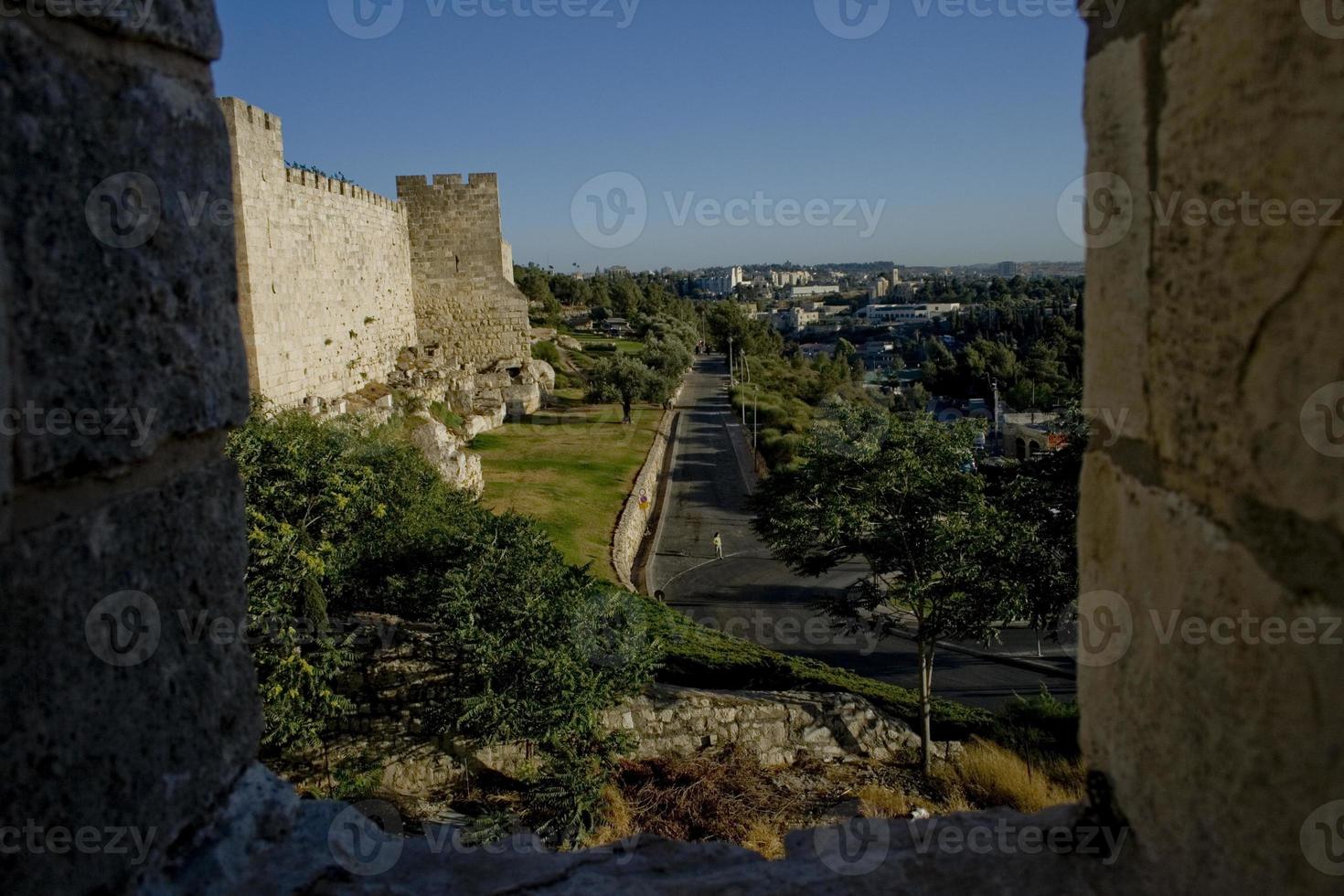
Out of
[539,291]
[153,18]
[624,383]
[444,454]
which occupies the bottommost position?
[444,454]

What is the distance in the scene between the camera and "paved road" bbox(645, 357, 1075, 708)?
14.9 meters

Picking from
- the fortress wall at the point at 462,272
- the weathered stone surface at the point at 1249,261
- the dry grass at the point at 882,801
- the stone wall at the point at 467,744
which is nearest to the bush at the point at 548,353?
the fortress wall at the point at 462,272

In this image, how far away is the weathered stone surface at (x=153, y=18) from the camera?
1242 mm

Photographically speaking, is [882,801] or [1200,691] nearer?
[1200,691]

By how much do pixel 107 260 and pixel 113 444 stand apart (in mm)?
250

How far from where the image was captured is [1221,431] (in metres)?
1.11

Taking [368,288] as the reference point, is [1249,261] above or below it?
below

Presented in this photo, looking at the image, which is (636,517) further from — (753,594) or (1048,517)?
(1048,517)

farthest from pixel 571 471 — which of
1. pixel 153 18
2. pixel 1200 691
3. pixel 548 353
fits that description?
pixel 1200 691

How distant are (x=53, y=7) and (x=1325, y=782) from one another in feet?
5.62

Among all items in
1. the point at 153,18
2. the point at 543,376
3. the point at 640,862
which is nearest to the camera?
the point at 153,18

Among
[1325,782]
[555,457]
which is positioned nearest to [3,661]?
[1325,782]

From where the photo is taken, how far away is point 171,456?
149 cm

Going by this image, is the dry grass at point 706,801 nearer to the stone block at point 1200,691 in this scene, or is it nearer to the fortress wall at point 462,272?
the stone block at point 1200,691
